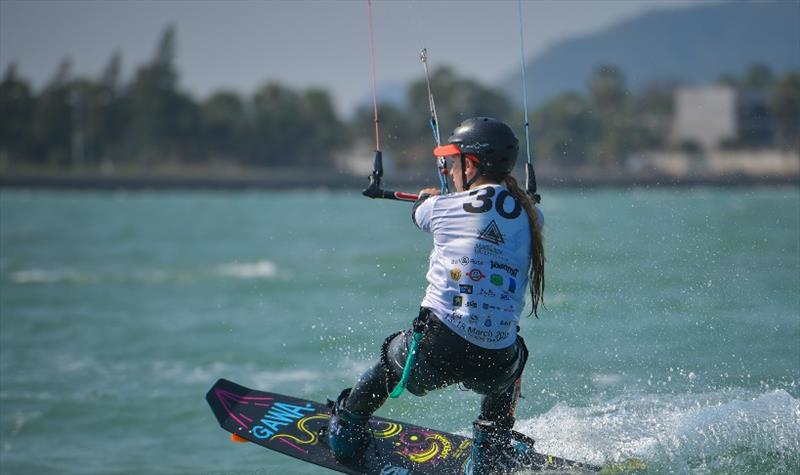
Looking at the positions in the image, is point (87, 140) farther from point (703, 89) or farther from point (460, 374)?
point (460, 374)

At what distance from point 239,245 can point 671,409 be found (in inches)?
1190

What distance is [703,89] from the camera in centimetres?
11875

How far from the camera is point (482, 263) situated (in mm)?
5750

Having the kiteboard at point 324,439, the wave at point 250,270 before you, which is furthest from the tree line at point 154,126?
the kiteboard at point 324,439

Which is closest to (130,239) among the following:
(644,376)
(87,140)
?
(644,376)

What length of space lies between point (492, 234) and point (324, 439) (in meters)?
2.17

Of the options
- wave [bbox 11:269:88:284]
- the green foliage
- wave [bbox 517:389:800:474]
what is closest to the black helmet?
wave [bbox 517:389:800:474]

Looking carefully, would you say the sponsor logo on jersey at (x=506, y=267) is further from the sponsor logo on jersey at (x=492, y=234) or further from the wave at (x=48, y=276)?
the wave at (x=48, y=276)

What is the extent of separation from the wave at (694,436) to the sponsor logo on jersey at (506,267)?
179cm

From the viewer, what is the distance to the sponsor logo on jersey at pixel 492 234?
18.8ft

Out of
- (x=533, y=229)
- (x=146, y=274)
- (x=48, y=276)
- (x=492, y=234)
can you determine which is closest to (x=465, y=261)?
(x=492, y=234)

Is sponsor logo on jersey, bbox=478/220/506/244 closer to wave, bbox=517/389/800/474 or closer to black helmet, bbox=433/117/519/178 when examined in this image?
black helmet, bbox=433/117/519/178

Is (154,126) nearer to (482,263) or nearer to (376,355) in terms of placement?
(376,355)

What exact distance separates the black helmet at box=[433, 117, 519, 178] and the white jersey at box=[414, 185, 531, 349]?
4.8 inches
